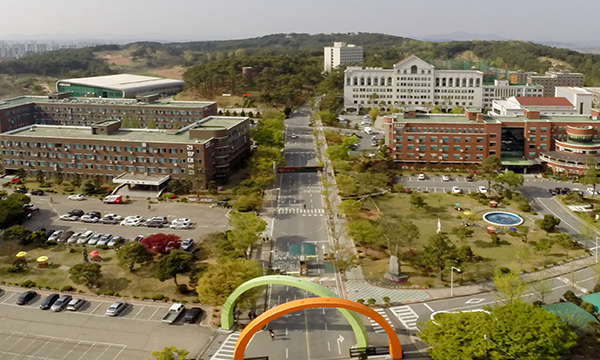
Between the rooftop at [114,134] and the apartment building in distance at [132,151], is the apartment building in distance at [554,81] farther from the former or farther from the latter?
the rooftop at [114,134]

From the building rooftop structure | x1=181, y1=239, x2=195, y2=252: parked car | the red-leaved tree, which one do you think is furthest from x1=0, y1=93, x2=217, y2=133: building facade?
the red-leaved tree

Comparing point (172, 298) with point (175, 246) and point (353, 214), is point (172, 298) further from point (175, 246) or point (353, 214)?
point (353, 214)

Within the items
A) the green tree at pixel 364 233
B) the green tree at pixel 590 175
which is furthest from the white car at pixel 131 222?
the green tree at pixel 590 175

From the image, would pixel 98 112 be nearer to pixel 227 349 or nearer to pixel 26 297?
pixel 26 297

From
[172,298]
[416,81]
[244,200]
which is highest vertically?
[416,81]

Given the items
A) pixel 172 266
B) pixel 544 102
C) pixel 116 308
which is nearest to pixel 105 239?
pixel 172 266

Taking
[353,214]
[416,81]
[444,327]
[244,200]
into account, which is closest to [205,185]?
[244,200]
